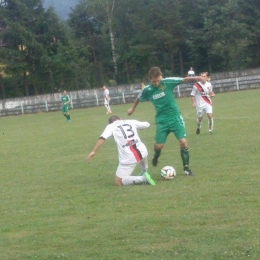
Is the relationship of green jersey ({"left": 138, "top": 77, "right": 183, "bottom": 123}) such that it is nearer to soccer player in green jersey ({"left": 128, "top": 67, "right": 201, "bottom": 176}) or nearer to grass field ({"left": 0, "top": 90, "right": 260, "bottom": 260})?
soccer player in green jersey ({"left": 128, "top": 67, "right": 201, "bottom": 176})

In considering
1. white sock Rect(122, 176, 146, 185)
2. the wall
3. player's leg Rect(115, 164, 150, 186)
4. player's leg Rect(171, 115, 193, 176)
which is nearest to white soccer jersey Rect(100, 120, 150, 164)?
player's leg Rect(115, 164, 150, 186)

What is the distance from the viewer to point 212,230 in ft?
23.0

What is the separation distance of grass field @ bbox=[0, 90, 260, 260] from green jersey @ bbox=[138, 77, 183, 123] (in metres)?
1.12

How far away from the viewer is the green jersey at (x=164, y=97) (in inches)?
443

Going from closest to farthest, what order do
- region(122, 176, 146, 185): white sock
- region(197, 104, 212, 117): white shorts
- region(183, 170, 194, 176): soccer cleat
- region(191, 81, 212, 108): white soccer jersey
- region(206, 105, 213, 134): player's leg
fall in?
region(122, 176, 146, 185): white sock, region(183, 170, 194, 176): soccer cleat, region(206, 105, 213, 134): player's leg, region(197, 104, 212, 117): white shorts, region(191, 81, 212, 108): white soccer jersey

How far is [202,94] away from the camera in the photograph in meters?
19.1

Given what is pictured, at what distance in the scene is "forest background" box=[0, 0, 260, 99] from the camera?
5528cm

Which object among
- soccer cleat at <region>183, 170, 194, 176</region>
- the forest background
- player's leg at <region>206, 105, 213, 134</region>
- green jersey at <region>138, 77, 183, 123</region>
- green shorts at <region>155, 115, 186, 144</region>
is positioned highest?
the forest background

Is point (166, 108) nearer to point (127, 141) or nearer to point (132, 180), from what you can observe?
point (127, 141)

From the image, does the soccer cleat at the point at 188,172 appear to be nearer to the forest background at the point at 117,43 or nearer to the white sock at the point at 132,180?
the white sock at the point at 132,180

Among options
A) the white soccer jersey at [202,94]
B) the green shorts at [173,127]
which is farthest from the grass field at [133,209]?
the white soccer jersey at [202,94]

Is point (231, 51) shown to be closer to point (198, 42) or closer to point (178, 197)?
point (198, 42)

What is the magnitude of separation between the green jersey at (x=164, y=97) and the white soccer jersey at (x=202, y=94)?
767 cm

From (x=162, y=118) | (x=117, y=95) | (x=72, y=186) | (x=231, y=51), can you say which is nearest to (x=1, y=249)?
(x=72, y=186)
